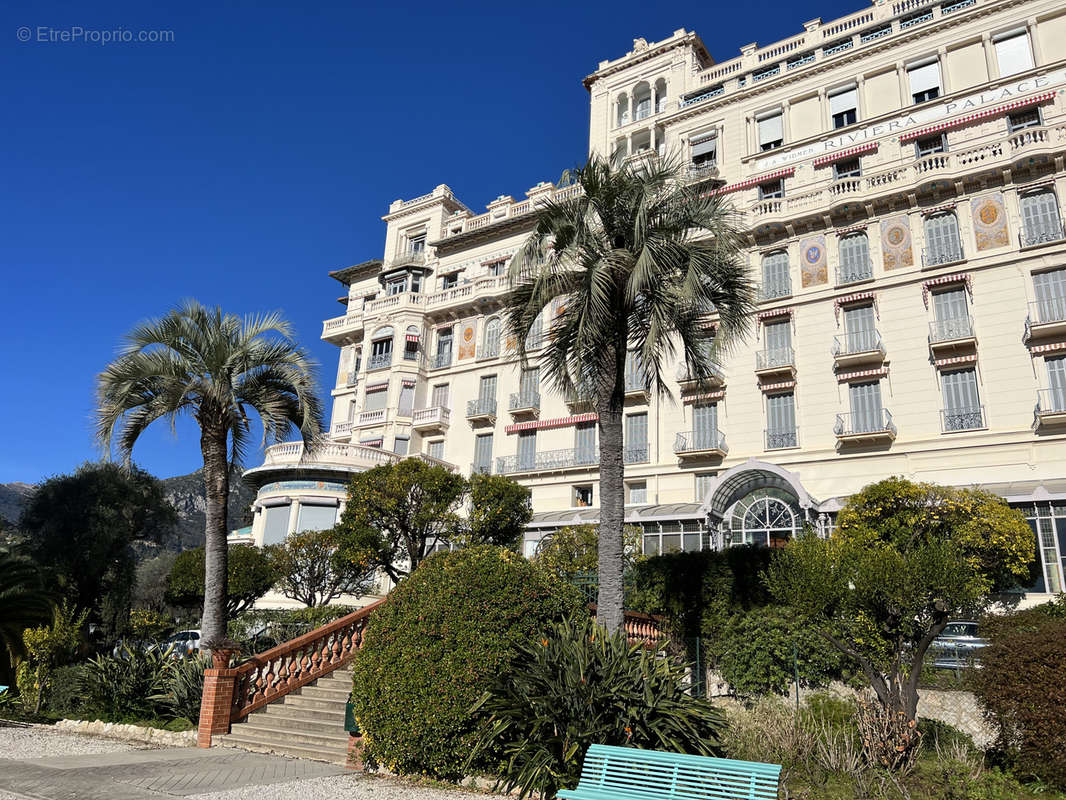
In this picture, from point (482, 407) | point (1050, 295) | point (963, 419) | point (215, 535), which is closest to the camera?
point (215, 535)

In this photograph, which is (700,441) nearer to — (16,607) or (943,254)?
(943,254)

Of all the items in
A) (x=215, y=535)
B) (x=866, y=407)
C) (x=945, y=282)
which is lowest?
(x=215, y=535)

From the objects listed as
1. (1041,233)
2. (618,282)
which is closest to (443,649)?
(618,282)

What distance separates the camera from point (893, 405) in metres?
24.4

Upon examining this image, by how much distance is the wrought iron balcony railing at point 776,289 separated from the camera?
27.8 metres

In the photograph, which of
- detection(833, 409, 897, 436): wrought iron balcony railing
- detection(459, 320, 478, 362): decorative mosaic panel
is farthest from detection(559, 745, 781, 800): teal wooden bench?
detection(459, 320, 478, 362): decorative mosaic panel

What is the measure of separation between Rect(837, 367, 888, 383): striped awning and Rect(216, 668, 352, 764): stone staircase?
2000 cm

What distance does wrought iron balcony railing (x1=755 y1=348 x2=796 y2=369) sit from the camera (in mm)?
26697

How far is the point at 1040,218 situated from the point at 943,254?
291cm

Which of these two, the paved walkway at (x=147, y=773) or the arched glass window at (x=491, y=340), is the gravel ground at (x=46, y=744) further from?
the arched glass window at (x=491, y=340)

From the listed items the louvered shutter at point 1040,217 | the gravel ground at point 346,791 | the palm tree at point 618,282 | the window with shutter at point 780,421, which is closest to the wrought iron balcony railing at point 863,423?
the window with shutter at point 780,421

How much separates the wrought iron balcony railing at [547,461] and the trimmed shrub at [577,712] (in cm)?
2219

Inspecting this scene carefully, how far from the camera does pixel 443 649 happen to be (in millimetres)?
8680

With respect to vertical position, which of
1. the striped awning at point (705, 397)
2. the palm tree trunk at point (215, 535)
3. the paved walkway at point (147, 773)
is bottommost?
the paved walkway at point (147, 773)
